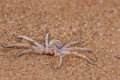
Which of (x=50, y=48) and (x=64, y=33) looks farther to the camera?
(x=64, y=33)

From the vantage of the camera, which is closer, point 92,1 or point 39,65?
point 39,65

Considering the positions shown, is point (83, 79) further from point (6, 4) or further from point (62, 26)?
point (6, 4)

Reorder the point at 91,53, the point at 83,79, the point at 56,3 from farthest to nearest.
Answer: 1. the point at 56,3
2. the point at 91,53
3. the point at 83,79

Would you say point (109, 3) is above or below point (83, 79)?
above

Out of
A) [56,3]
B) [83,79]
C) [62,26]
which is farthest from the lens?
[56,3]

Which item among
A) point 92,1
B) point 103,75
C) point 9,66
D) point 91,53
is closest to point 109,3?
point 92,1

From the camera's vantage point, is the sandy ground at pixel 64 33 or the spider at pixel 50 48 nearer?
the sandy ground at pixel 64 33

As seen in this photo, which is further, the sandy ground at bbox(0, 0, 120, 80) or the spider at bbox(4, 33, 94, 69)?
the spider at bbox(4, 33, 94, 69)

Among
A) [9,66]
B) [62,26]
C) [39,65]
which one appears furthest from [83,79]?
[62,26]
